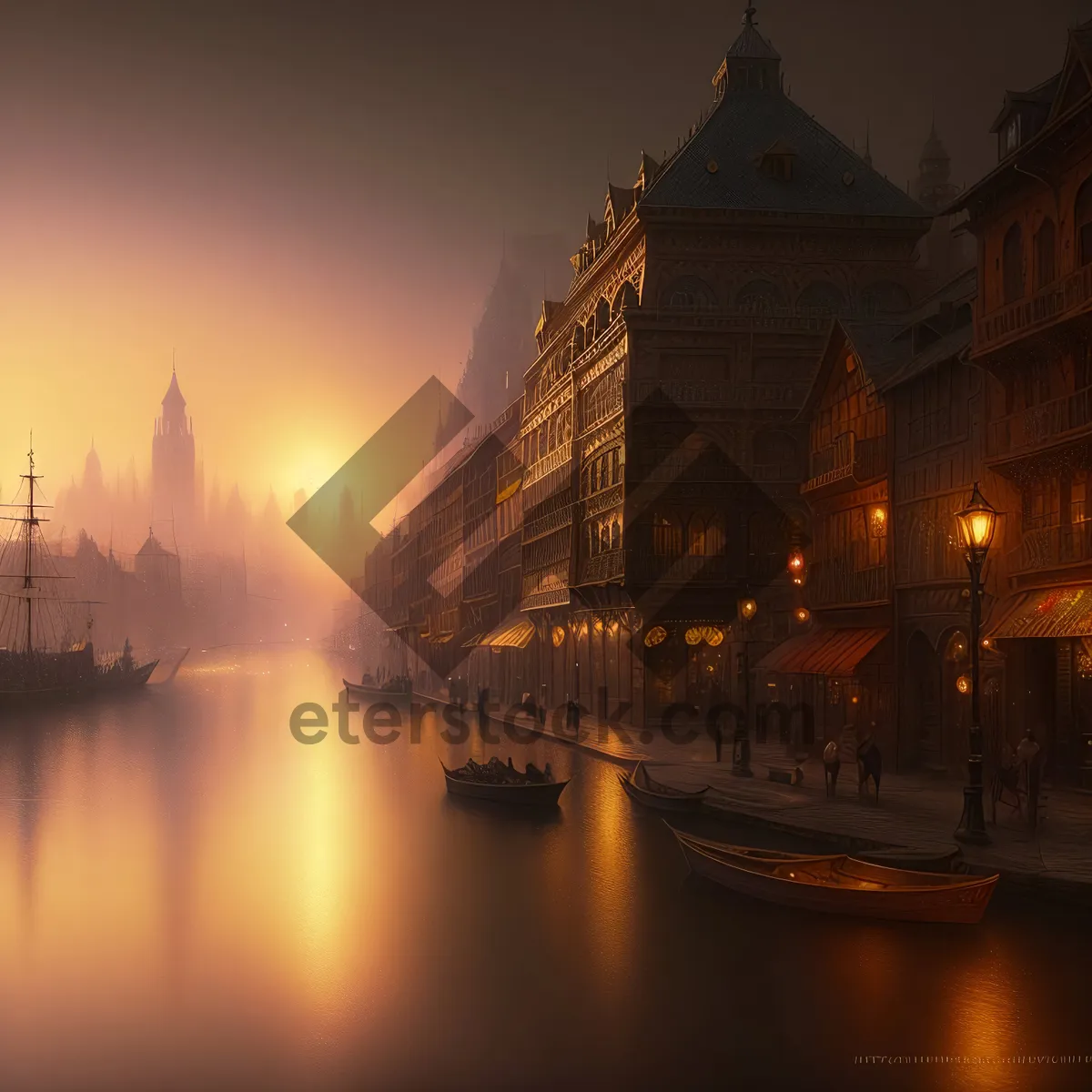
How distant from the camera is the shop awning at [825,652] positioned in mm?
37562

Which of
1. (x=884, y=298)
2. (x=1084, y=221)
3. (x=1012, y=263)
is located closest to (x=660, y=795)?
(x=1012, y=263)

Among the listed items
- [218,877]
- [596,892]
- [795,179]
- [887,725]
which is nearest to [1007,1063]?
[596,892]

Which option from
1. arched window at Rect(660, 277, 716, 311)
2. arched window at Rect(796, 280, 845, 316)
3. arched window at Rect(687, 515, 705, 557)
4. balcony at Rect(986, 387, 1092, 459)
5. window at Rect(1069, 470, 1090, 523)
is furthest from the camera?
arched window at Rect(796, 280, 845, 316)

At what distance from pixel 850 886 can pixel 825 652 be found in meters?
22.4

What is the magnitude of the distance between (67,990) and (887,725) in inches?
1076

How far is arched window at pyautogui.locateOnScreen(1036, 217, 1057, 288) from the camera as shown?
29.7 meters

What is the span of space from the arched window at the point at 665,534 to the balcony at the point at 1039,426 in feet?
75.4

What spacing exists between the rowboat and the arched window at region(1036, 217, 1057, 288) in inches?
674

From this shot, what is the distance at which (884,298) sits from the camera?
57594 mm

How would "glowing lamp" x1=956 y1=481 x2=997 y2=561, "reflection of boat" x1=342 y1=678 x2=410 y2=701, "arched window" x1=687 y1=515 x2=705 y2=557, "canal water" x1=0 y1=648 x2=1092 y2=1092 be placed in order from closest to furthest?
"canal water" x1=0 y1=648 x2=1092 y2=1092 < "glowing lamp" x1=956 y1=481 x2=997 y2=561 < "arched window" x1=687 y1=515 x2=705 y2=557 < "reflection of boat" x1=342 y1=678 x2=410 y2=701

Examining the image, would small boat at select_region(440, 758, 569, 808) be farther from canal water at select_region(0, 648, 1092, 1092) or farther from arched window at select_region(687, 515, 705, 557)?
arched window at select_region(687, 515, 705, 557)

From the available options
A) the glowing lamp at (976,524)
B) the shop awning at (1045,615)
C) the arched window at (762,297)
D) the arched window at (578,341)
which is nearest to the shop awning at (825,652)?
the shop awning at (1045,615)

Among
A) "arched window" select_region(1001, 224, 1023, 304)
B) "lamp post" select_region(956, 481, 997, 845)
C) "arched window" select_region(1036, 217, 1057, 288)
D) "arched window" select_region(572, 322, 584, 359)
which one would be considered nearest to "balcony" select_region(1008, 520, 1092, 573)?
"lamp post" select_region(956, 481, 997, 845)

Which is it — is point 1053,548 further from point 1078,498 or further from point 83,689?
point 83,689
